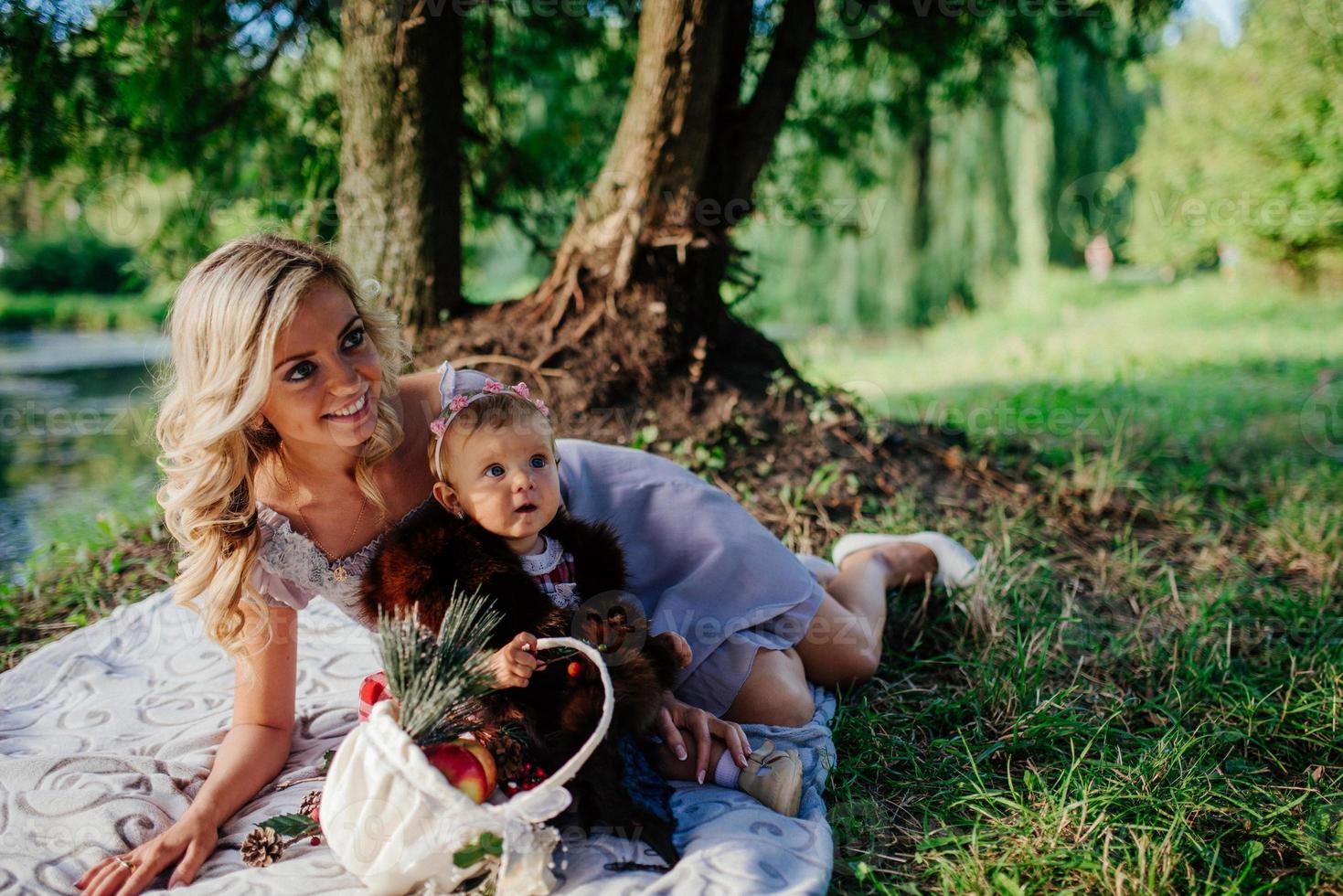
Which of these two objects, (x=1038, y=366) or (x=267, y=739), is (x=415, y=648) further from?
(x=1038, y=366)

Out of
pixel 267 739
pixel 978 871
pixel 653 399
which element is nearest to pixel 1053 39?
pixel 653 399

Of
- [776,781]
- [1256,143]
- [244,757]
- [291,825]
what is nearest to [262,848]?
[291,825]

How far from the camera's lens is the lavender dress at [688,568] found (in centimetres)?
232

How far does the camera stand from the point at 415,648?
174 centimetres

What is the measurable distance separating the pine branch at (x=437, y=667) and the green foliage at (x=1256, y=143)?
33.2 feet

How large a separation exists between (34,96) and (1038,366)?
22.5 feet

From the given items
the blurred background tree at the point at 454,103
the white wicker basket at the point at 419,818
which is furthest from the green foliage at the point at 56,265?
the white wicker basket at the point at 419,818

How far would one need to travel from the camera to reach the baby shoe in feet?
6.52

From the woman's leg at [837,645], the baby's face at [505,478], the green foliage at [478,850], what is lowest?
the green foliage at [478,850]

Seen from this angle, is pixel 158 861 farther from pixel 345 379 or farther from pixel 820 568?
pixel 820 568

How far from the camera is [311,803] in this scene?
200 cm

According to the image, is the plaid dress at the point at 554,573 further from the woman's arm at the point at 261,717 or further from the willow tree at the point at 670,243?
the willow tree at the point at 670,243

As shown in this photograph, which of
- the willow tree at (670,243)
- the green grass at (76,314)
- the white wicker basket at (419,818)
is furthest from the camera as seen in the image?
the green grass at (76,314)

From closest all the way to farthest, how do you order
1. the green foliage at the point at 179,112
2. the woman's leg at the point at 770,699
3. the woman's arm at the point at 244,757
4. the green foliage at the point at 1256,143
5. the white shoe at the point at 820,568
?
the woman's arm at the point at 244,757 < the woman's leg at the point at 770,699 < the white shoe at the point at 820,568 < the green foliage at the point at 179,112 < the green foliage at the point at 1256,143
